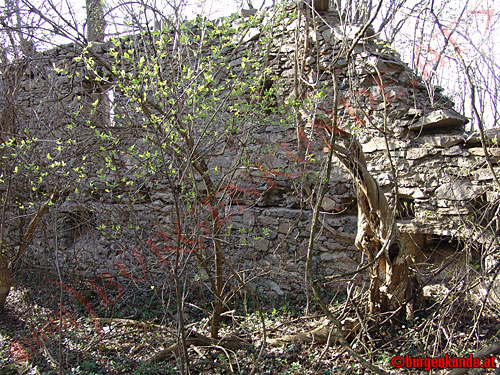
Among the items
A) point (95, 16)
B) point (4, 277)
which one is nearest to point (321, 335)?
point (95, 16)

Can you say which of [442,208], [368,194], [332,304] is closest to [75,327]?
[332,304]

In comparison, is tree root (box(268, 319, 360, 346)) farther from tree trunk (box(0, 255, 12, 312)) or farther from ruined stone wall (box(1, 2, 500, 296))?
tree trunk (box(0, 255, 12, 312))

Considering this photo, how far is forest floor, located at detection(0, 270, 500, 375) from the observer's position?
9.39ft

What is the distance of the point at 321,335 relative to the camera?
129 inches

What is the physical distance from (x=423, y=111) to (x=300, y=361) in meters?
2.74

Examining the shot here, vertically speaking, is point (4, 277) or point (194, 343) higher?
point (4, 277)

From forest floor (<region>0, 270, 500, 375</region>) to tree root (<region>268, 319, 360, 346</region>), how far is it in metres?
0.05

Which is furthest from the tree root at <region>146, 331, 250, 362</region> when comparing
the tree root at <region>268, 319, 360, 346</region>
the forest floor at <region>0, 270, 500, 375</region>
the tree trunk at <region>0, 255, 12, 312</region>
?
the tree trunk at <region>0, 255, 12, 312</region>

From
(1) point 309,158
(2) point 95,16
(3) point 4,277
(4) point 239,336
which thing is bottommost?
(4) point 239,336

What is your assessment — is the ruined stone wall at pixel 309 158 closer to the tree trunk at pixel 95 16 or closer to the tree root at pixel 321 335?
the tree trunk at pixel 95 16

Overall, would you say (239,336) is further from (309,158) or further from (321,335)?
(309,158)

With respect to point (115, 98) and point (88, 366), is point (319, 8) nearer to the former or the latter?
point (115, 98)

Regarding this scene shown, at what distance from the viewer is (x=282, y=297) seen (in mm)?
4371

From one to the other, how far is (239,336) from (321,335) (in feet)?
2.60
